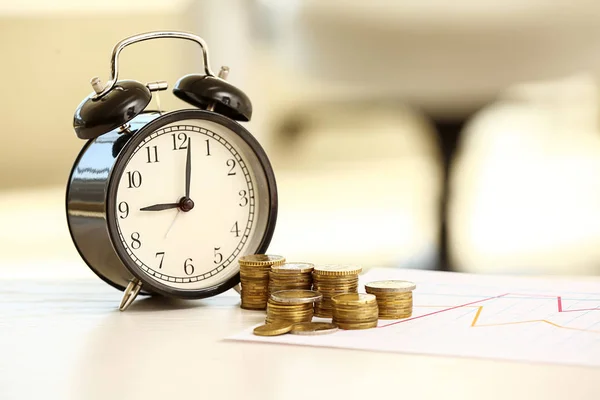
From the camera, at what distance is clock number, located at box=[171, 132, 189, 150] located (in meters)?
1.20

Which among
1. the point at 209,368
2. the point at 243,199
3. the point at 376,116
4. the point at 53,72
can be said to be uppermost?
the point at 53,72

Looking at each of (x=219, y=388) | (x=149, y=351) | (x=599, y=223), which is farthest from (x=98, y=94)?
(x=599, y=223)

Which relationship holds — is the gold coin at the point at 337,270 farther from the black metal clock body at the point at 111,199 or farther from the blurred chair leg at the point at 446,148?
the blurred chair leg at the point at 446,148

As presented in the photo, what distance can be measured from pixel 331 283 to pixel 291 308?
0.08 m

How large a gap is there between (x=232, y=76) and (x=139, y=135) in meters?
1.08

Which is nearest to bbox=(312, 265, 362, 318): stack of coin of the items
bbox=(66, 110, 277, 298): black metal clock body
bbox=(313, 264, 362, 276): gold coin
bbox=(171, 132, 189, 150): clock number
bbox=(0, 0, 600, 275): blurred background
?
bbox=(313, 264, 362, 276): gold coin

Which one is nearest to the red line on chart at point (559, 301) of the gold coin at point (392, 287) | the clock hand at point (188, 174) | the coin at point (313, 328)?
the gold coin at point (392, 287)

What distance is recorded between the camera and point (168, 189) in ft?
3.91

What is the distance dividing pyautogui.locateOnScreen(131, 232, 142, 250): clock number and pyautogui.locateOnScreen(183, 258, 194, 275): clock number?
7 centimetres

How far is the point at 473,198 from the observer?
2.49 metres

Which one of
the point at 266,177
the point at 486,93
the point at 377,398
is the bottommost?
the point at 377,398

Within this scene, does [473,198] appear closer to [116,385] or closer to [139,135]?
[139,135]

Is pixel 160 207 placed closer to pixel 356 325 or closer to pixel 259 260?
pixel 259 260

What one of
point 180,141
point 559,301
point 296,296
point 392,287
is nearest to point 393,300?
point 392,287
